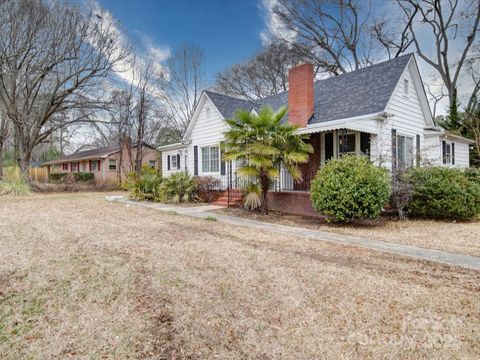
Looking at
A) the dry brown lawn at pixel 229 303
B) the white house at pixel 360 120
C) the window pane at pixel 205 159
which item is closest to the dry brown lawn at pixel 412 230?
the dry brown lawn at pixel 229 303

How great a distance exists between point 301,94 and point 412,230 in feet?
25.2

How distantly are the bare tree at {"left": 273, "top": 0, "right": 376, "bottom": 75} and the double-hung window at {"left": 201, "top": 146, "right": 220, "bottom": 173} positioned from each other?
52.9 feet

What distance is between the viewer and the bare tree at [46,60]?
57.6 feet

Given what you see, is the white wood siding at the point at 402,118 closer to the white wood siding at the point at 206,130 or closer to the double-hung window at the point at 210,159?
the white wood siding at the point at 206,130

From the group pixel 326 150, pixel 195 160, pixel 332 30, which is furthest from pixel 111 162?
pixel 332 30

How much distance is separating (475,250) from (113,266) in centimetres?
680

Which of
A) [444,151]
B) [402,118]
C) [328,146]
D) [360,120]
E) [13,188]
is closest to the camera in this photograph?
[360,120]

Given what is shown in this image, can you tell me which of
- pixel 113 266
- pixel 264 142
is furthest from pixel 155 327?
pixel 264 142

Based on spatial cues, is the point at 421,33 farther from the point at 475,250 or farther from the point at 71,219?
the point at 71,219

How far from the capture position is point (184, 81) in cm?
2950

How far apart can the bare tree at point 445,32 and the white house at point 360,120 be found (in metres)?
11.3

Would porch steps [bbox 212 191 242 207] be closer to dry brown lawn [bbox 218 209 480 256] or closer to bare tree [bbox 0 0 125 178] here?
dry brown lawn [bbox 218 209 480 256]

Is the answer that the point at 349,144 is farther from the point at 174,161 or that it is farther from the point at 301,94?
the point at 174,161

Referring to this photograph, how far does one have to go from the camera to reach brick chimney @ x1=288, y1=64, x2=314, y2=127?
12.9 m
